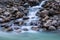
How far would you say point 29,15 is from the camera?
15.5 metres

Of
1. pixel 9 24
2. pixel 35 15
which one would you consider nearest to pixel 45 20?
pixel 35 15

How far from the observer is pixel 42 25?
44.0 feet

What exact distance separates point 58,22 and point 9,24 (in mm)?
3491

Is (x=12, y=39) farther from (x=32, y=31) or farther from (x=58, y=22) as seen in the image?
(x=58, y=22)

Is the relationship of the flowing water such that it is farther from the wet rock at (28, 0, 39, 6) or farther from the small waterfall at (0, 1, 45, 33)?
the wet rock at (28, 0, 39, 6)

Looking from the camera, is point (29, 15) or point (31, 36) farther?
point (29, 15)

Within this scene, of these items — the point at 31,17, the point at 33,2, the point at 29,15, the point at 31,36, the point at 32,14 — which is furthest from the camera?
the point at 33,2

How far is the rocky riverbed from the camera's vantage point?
43.5 feet

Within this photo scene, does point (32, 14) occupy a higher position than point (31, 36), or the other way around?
point (32, 14)

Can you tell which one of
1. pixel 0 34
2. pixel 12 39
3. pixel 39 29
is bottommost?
pixel 12 39

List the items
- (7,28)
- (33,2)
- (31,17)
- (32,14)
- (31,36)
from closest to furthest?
(31,36) < (7,28) < (31,17) < (32,14) < (33,2)

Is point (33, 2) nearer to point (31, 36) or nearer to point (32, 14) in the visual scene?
point (32, 14)

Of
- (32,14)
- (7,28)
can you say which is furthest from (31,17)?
(7,28)

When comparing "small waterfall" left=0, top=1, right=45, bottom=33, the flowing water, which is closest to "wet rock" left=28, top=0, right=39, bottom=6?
"small waterfall" left=0, top=1, right=45, bottom=33
